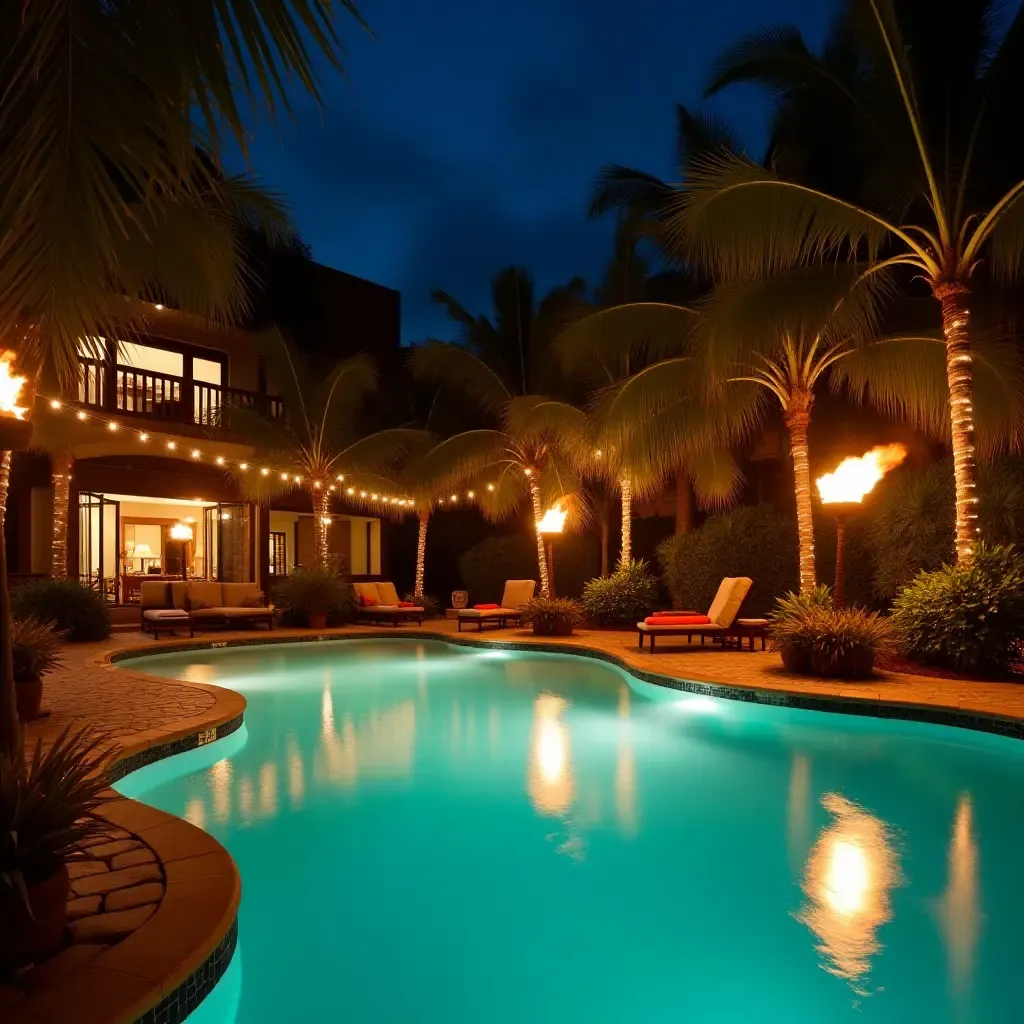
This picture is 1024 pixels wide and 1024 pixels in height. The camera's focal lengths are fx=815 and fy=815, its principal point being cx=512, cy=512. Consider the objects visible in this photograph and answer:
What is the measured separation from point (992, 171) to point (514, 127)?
2069 inches

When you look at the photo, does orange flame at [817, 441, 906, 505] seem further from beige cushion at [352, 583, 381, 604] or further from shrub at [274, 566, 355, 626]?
beige cushion at [352, 583, 381, 604]

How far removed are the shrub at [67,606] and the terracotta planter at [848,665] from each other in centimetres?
1070

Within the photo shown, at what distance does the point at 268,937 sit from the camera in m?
3.52

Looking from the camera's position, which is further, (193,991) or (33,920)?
(193,991)

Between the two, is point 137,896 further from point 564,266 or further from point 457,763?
point 564,266

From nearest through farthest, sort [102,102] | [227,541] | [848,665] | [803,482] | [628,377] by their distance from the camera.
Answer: [102,102]
[848,665]
[803,482]
[628,377]
[227,541]

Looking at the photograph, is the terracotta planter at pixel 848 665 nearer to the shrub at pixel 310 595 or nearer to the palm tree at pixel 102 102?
the palm tree at pixel 102 102

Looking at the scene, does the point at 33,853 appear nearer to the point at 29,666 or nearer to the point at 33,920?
the point at 33,920

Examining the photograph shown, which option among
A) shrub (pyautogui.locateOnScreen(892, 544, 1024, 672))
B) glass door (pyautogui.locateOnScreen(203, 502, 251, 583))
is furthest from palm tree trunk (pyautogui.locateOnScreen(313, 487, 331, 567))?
shrub (pyautogui.locateOnScreen(892, 544, 1024, 672))

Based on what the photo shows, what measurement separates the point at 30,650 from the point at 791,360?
945 cm

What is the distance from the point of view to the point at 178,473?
18.1m

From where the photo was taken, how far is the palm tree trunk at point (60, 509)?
1382 centimetres

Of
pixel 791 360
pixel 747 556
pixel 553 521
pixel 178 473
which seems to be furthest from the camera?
pixel 178 473

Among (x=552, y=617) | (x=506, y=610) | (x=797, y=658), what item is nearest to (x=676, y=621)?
(x=797, y=658)
